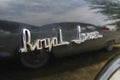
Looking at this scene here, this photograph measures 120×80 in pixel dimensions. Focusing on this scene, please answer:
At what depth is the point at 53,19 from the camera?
2.13 m

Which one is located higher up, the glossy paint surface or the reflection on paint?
the glossy paint surface

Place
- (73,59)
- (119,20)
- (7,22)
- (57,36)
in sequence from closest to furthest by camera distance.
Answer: (7,22)
(57,36)
(73,59)
(119,20)

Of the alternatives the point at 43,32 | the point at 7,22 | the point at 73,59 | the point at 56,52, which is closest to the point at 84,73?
the point at 73,59

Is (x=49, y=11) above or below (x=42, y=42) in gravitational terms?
above

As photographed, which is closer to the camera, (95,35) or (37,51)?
(37,51)

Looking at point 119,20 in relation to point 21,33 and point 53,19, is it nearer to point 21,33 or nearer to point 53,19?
point 53,19

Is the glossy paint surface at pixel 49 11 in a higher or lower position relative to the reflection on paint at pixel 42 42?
higher

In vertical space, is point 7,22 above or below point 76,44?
above

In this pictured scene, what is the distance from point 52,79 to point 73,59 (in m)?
0.19

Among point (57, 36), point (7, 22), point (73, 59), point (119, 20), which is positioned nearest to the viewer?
point (7, 22)

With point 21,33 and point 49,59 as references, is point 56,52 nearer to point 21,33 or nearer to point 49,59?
point 49,59

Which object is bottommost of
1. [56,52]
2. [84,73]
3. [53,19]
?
[84,73]

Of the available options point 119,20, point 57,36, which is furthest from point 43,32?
point 119,20

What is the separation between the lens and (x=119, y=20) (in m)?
2.52
